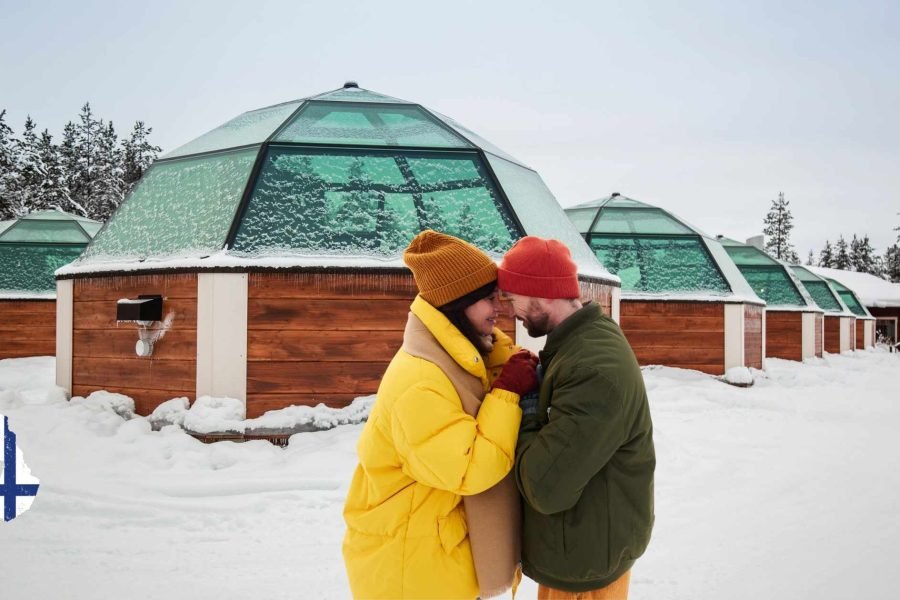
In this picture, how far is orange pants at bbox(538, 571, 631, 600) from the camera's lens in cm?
172

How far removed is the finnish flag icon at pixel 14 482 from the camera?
3.88m

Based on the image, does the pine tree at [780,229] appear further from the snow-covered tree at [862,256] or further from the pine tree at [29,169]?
the pine tree at [29,169]

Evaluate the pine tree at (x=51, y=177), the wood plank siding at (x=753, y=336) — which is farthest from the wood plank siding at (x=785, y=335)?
the pine tree at (x=51, y=177)

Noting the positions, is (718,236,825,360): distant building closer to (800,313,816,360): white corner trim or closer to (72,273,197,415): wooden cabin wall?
(800,313,816,360): white corner trim

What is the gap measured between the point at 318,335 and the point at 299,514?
1.88 meters

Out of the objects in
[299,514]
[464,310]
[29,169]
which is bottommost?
[299,514]

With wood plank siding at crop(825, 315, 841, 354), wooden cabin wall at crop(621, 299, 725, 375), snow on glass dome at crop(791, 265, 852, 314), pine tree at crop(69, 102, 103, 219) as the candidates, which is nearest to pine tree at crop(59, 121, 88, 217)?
pine tree at crop(69, 102, 103, 219)

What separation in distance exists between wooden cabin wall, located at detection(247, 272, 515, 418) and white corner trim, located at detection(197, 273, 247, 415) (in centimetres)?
6

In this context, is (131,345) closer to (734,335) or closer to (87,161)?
(734,335)

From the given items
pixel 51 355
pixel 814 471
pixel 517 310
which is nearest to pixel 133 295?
pixel 517 310

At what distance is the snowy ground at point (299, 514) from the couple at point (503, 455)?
4.67 feet

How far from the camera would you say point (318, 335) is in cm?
546

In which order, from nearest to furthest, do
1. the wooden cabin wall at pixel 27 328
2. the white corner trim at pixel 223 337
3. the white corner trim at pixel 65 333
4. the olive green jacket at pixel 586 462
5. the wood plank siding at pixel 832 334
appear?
the olive green jacket at pixel 586 462 < the white corner trim at pixel 223 337 < the white corner trim at pixel 65 333 < the wooden cabin wall at pixel 27 328 < the wood plank siding at pixel 832 334

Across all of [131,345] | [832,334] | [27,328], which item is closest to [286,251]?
[131,345]
